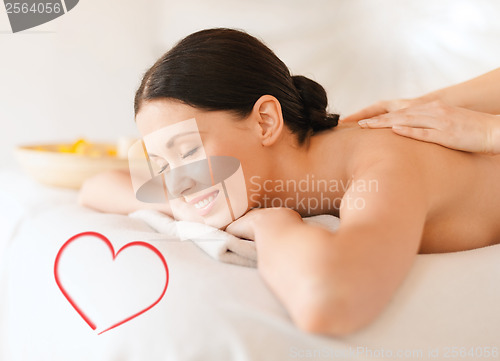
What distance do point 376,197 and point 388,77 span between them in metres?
2.01

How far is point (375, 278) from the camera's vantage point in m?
0.65

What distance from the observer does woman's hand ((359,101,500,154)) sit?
1.04 metres

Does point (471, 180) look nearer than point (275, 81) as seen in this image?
Yes

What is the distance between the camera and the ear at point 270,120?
112 centimetres

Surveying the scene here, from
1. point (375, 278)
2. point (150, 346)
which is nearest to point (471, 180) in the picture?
point (375, 278)

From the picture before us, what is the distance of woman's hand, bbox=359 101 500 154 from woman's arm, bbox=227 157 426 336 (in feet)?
0.73

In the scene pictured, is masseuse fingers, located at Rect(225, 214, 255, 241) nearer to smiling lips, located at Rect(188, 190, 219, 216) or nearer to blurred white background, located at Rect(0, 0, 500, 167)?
smiling lips, located at Rect(188, 190, 219, 216)

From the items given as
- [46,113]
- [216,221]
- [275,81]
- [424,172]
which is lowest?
[46,113]

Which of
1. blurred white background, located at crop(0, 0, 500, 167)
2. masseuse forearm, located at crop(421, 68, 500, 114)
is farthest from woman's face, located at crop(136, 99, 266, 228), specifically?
blurred white background, located at crop(0, 0, 500, 167)

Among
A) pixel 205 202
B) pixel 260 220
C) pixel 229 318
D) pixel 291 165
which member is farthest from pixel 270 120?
pixel 229 318

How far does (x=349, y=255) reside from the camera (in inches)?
25.3

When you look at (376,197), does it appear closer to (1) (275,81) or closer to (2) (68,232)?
(1) (275,81)

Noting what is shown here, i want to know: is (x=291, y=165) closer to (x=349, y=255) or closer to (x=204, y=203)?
(x=204, y=203)

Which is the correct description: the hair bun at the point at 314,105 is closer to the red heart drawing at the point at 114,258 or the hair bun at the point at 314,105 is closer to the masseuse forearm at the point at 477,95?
the masseuse forearm at the point at 477,95
